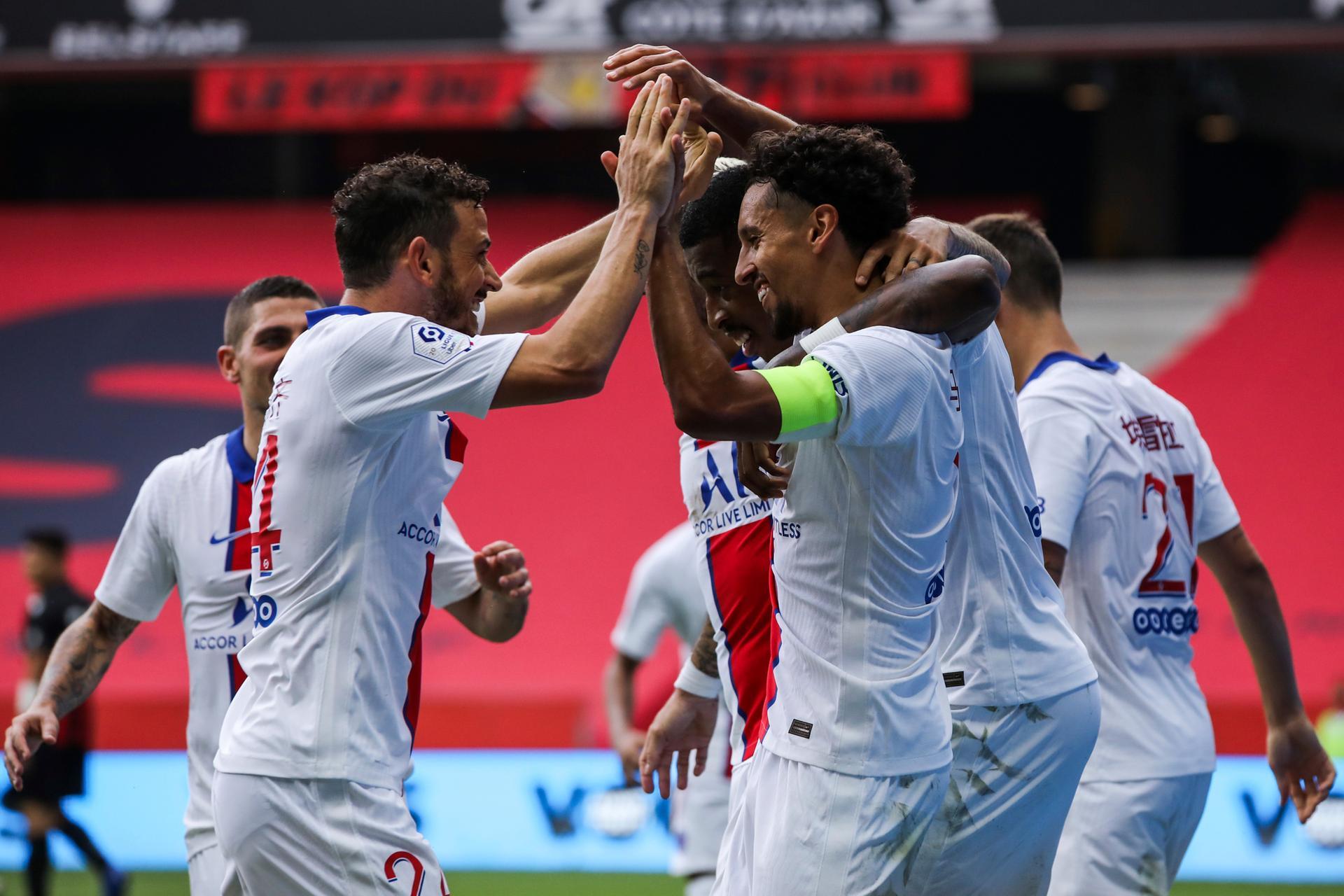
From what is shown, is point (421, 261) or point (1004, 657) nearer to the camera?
point (1004, 657)

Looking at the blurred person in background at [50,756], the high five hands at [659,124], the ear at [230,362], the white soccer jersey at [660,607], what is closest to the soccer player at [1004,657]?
the high five hands at [659,124]

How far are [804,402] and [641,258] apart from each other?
559mm

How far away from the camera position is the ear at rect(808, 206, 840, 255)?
310 centimetres

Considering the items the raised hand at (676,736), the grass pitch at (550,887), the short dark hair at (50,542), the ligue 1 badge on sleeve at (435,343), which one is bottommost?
the grass pitch at (550,887)

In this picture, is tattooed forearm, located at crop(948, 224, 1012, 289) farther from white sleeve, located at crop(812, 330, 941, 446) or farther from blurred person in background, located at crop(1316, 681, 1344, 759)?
blurred person in background, located at crop(1316, 681, 1344, 759)

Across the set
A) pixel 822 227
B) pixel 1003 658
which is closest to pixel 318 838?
pixel 1003 658

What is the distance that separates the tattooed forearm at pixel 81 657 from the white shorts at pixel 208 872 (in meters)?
0.56

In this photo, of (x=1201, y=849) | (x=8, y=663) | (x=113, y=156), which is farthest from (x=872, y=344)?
(x=113, y=156)

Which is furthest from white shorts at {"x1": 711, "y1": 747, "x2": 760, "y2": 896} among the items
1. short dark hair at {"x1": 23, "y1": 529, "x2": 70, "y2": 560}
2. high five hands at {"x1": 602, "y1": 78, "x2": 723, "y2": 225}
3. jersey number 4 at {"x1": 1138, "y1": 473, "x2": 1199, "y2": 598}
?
short dark hair at {"x1": 23, "y1": 529, "x2": 70, "y2": 560}

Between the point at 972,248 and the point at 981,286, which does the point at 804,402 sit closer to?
the point at 981,286

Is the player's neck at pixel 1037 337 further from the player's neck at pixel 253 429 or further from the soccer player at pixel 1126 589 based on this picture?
the player's neck at pixel 253 429

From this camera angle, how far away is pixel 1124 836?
4160 mm

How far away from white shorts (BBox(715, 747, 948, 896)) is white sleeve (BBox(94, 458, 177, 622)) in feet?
7.29

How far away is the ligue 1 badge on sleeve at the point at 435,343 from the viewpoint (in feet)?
10.3
